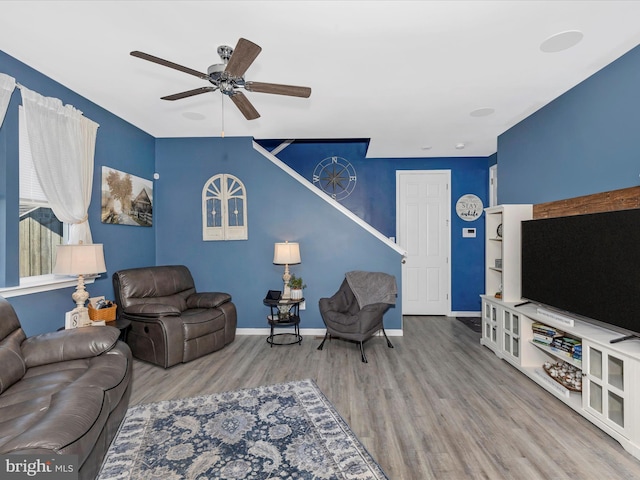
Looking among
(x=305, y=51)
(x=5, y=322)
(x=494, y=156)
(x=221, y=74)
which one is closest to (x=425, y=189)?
(x=494, y=156)

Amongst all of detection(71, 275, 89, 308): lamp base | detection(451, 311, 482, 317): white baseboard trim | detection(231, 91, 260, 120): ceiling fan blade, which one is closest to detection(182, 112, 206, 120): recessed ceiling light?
detection(231, 91, 260, 120): ceiling fan blade

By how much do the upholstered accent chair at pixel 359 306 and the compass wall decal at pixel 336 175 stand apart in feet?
6.68

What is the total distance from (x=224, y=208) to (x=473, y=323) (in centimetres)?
422

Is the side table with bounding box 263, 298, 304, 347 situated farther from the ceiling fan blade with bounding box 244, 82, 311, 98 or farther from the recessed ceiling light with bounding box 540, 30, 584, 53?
the recessed ceiling light with bounding box 540, 30, 584, 53

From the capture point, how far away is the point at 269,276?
459 cm

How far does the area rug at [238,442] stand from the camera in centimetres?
184

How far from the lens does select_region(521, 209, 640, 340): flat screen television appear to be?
2.16 meters

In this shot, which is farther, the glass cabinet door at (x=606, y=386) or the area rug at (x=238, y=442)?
the glass cabinet door at (x=606, y=386)

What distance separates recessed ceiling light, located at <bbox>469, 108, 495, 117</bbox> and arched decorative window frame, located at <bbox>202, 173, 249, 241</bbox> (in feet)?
10.1

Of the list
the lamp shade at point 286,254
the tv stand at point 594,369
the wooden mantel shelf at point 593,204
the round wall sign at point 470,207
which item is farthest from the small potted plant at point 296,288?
the round wall sign at point 470,207

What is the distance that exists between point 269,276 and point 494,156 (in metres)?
4.23

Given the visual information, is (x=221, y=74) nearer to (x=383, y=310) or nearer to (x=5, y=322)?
(x=5, y=322)

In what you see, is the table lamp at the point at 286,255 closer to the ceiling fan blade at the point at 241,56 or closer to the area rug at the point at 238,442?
the area rug at the point at 238,442

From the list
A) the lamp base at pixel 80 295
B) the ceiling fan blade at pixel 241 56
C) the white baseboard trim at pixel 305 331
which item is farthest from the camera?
the white baseboard trim at pixel 305 331
